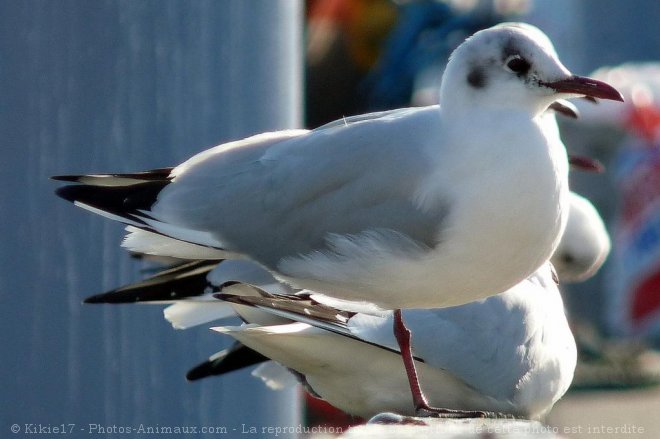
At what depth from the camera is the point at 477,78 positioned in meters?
3.05

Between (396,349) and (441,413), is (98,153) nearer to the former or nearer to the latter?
(396,349)

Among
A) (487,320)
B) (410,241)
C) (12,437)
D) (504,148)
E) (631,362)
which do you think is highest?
(504,148)

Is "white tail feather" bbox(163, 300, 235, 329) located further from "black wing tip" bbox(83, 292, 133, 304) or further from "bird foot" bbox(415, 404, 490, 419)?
"bird foot" bbox(415, 404, 490, 419)

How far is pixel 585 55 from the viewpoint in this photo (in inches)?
430

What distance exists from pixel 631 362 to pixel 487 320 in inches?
222

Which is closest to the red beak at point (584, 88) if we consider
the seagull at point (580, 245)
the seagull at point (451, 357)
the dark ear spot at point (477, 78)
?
the dark ear spot at point (477, 78)

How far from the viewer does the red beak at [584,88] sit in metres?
3.00

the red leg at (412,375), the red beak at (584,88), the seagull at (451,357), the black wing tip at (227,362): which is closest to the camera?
the red beak at (584,88)

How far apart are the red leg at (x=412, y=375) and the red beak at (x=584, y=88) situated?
2.59 ft

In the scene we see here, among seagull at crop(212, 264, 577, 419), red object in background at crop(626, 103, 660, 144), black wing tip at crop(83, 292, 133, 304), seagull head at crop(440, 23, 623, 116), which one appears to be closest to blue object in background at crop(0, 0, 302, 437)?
black wing tip at crop(83, 292, 133, 304)

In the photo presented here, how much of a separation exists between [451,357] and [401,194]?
2.48ft

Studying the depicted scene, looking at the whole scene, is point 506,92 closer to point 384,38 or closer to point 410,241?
point 410,241

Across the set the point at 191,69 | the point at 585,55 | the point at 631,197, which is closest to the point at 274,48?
the point at 191,69

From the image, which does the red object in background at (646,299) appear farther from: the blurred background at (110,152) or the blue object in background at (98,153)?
the blue object in background at (98,153)
